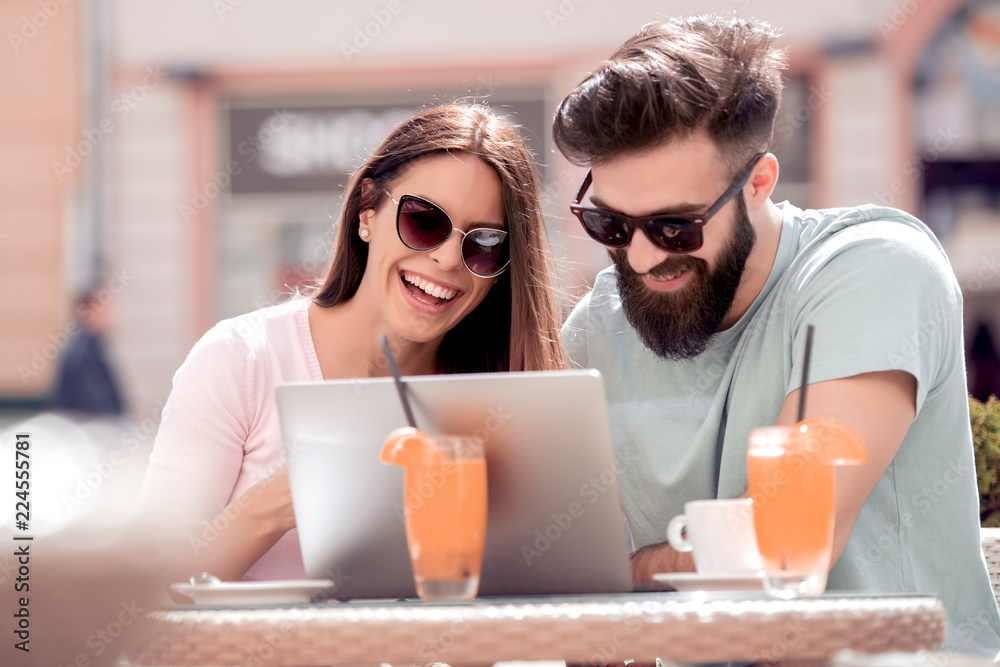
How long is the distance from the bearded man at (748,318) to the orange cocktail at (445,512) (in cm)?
54

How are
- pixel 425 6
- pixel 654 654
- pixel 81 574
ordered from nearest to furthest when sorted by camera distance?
pixel 81 574
pixel 654 654
pixel 425 6

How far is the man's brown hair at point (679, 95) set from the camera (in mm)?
2012

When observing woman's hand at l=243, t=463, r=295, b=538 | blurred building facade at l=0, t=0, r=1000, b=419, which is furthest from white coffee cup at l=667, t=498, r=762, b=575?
blurred building facade at l=0, t=0, r=1000, b=419

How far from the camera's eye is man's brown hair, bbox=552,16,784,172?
6.60 feet

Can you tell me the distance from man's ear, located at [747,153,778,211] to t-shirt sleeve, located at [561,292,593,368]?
503 millimetres

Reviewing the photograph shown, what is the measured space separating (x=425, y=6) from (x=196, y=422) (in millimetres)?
6527

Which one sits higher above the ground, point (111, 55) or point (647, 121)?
point (111, 55)

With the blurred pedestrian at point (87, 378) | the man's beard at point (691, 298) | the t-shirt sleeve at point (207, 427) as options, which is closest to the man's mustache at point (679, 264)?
the man's beard at point (691, 298)

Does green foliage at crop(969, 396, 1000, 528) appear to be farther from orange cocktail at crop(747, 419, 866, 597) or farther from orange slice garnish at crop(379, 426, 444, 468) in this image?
orange slice garnish at crop(379, 426, 444, 468)

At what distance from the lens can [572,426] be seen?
127cm

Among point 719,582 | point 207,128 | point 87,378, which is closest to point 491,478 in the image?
point 719,582

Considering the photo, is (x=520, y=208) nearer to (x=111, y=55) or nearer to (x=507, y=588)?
(x=507, y=588)

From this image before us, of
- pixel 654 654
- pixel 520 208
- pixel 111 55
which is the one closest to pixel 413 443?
pixel 654 654

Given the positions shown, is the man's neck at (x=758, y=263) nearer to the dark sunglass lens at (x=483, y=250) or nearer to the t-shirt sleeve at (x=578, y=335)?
the t-shirt sleeve at (x=578, y=335)
